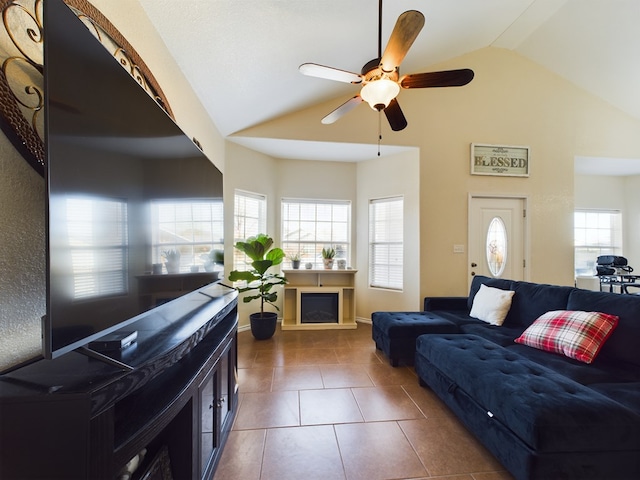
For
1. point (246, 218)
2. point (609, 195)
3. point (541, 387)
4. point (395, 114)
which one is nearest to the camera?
point (541, 387)

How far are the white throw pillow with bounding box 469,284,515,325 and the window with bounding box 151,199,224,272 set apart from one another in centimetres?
285

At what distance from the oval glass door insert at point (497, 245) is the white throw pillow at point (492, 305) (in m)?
1.19

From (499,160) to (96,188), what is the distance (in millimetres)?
4780

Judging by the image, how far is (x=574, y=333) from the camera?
1903mm

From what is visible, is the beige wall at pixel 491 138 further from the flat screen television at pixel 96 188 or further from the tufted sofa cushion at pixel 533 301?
the flat screen television at pixel 96 188

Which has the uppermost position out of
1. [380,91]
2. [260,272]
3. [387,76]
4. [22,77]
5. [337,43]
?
[337,43]

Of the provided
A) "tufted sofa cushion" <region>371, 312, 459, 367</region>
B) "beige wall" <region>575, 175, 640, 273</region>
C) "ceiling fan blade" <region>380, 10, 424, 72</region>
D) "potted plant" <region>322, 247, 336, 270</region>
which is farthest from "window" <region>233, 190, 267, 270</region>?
"beige wall" <region>575, 175, 640, 273</region>

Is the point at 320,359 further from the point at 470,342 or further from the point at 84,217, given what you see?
the point at 84,217

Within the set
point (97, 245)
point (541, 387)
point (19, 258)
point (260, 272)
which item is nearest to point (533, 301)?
point (541, 387)

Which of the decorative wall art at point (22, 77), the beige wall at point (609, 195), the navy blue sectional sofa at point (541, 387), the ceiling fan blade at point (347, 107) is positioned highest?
the ceiling fan blade at point (347, 107)

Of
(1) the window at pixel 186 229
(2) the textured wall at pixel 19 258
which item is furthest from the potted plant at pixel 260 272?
(2) the textured wall at pixel 19 258

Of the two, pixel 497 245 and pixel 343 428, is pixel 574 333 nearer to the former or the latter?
pixel 343 428

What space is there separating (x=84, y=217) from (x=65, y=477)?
0.70m

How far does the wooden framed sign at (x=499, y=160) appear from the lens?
12.9 ft
